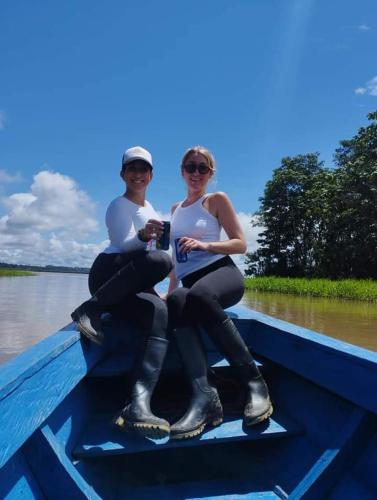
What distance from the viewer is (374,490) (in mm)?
1173

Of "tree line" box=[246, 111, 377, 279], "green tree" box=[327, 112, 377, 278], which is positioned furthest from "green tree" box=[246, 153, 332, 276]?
"green tree" box=[327, 112, 377, 278]

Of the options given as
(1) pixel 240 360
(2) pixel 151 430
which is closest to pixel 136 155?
(1) pixel 240 360

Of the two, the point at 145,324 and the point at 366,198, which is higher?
the point at 366,198

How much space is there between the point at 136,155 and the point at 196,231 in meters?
0.48

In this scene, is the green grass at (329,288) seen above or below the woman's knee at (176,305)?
below

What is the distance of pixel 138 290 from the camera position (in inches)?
64.5

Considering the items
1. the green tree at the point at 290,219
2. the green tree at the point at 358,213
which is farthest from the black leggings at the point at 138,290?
the green tree at the point at 290,219

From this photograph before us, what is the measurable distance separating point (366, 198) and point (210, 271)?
1840 centimetres

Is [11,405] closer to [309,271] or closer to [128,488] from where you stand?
[128,488]

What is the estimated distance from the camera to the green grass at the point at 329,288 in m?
12.7

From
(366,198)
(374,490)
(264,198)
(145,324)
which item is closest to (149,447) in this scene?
(145,324)

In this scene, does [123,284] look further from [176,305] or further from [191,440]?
[191,440]

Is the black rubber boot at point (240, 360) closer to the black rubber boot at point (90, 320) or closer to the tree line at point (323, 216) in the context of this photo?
the black rubber boot at point (90, 320)

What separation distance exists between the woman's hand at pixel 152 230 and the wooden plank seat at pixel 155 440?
788 millimetres
